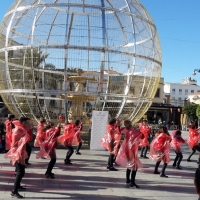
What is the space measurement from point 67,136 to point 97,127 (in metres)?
2.68

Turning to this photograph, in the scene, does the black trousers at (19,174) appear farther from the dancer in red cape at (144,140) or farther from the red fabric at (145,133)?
the red fabric at (145,133)

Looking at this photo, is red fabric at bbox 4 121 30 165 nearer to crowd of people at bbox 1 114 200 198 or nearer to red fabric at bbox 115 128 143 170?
crowd of people at bbox 1 114 200 198

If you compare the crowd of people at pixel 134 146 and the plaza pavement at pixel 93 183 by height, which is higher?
the crowd of people at pixel 134 146

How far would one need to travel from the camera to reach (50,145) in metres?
8.16

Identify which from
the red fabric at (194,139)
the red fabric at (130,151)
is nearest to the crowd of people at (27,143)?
the red fabric at (130,151)

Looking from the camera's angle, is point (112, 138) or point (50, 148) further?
point (112, 138)

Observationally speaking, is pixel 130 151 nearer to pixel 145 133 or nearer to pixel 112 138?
pixel 112 138

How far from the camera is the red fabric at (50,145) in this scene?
8127 millimetres

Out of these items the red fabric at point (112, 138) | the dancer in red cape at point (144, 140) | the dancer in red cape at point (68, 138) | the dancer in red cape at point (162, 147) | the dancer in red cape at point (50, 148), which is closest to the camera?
the dancer in red cape at point (50, 148)

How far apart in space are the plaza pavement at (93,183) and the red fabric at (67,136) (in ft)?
2.08

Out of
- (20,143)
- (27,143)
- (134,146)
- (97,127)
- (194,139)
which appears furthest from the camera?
(97,127)

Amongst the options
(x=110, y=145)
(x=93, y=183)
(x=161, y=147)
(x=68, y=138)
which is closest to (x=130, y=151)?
(x=93, y=183)

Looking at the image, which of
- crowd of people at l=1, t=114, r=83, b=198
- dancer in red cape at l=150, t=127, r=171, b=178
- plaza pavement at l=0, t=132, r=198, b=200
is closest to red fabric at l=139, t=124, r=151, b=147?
plaza pavement at l=0, t=132, r=198, b=200

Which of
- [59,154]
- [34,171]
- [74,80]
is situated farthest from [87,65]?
[34,171]
